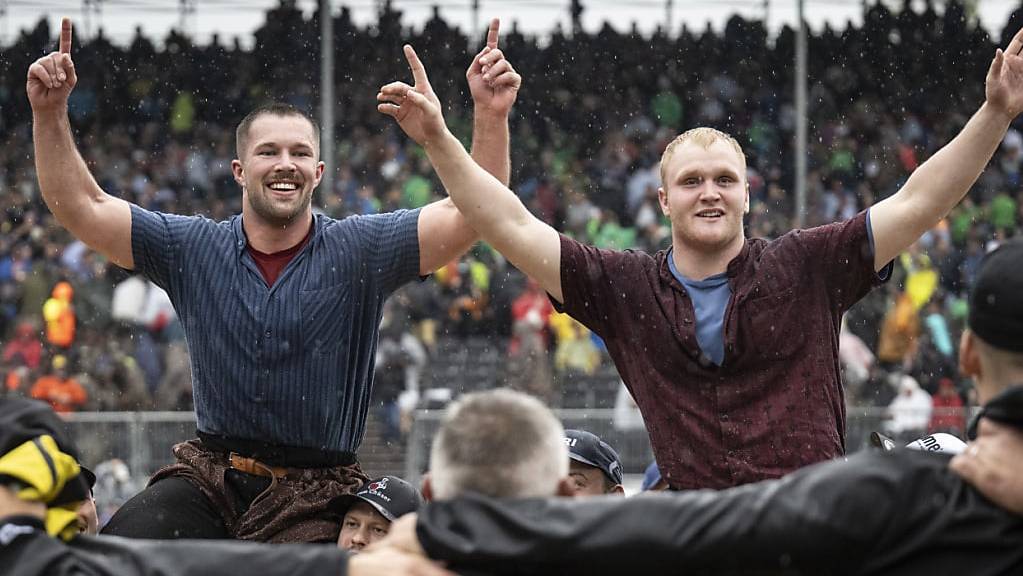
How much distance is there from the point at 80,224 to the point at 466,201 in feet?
4.98

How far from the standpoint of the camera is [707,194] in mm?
4625

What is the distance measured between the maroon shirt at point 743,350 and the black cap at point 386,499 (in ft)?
3.35

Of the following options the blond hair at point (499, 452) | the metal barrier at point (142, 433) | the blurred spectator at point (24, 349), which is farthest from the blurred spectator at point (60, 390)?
the blond hair at point (499, 452)

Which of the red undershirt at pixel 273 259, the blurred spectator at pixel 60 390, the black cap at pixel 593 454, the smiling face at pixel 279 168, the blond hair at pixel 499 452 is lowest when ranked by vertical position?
the blurred spectator at pixel 60 390

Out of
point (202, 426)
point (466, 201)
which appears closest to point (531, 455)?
point (466, 201)

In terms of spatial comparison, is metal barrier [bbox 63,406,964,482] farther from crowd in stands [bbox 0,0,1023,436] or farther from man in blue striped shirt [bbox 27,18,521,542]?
man in blue striped shirt [bbox 27,18,521,542]

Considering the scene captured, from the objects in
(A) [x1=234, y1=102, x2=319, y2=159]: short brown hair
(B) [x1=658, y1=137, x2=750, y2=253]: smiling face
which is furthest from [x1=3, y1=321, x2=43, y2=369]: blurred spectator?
(B) [x1=658, y1=137, x2=750, y2=253]: smiling face

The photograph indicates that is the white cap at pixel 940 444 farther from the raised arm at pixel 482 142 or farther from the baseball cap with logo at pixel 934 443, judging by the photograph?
the raised arm at pixel 482 142

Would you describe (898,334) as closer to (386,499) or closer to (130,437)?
(130,437)

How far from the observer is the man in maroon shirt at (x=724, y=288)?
14.6ft

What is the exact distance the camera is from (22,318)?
17094 millimetres

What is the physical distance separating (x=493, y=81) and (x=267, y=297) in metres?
1.07

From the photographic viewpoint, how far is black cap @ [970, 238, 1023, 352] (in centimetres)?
306

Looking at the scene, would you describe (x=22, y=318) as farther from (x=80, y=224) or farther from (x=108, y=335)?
(x=80, y=224)
